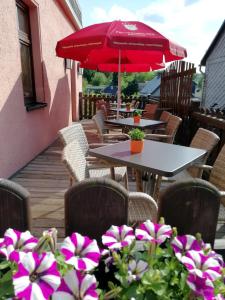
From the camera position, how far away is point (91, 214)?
944mm

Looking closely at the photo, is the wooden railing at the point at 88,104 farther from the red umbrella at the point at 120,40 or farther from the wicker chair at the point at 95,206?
the wicker chair at the point at 95,206

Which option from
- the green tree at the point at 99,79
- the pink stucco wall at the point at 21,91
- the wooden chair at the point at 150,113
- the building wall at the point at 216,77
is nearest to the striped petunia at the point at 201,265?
the pink stucco wall at the point at 21,91

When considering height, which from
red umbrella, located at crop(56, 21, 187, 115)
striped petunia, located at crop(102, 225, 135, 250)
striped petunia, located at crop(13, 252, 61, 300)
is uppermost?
red umbrella, located at crop(56, 21, 187, 115)

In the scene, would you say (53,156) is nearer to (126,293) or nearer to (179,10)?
(126,293)

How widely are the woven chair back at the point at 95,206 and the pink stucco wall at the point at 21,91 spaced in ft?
8.59

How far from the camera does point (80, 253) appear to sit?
2.36 feet

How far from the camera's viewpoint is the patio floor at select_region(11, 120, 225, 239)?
7.72 ft

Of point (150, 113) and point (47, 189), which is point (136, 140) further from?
point (150, 113)

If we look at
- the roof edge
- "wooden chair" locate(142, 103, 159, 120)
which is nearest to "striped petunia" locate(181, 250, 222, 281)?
"wooden chair" locate(142, 103, 159, 120)

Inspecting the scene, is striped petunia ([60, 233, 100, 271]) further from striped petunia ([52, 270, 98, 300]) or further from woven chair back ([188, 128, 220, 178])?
woven chair back ([188, 128, 220, 178])

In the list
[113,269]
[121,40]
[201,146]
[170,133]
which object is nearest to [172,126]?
[170,133]

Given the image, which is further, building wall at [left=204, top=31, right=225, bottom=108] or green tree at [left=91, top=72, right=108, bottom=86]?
green tree at [left=91, top=72, right=108, bottom=86]

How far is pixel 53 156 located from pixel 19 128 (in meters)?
1.19

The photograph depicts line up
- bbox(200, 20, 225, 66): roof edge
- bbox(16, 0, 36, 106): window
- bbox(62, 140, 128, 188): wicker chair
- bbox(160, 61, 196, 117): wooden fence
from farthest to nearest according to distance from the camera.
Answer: bbox(200, 20, 225, 66): roof edge
bbox(160, 61, 196, 117): wooden fence
bbox(16, 0, 36, 106): window
bbox(62, 140, 128, 188): wicker chair
